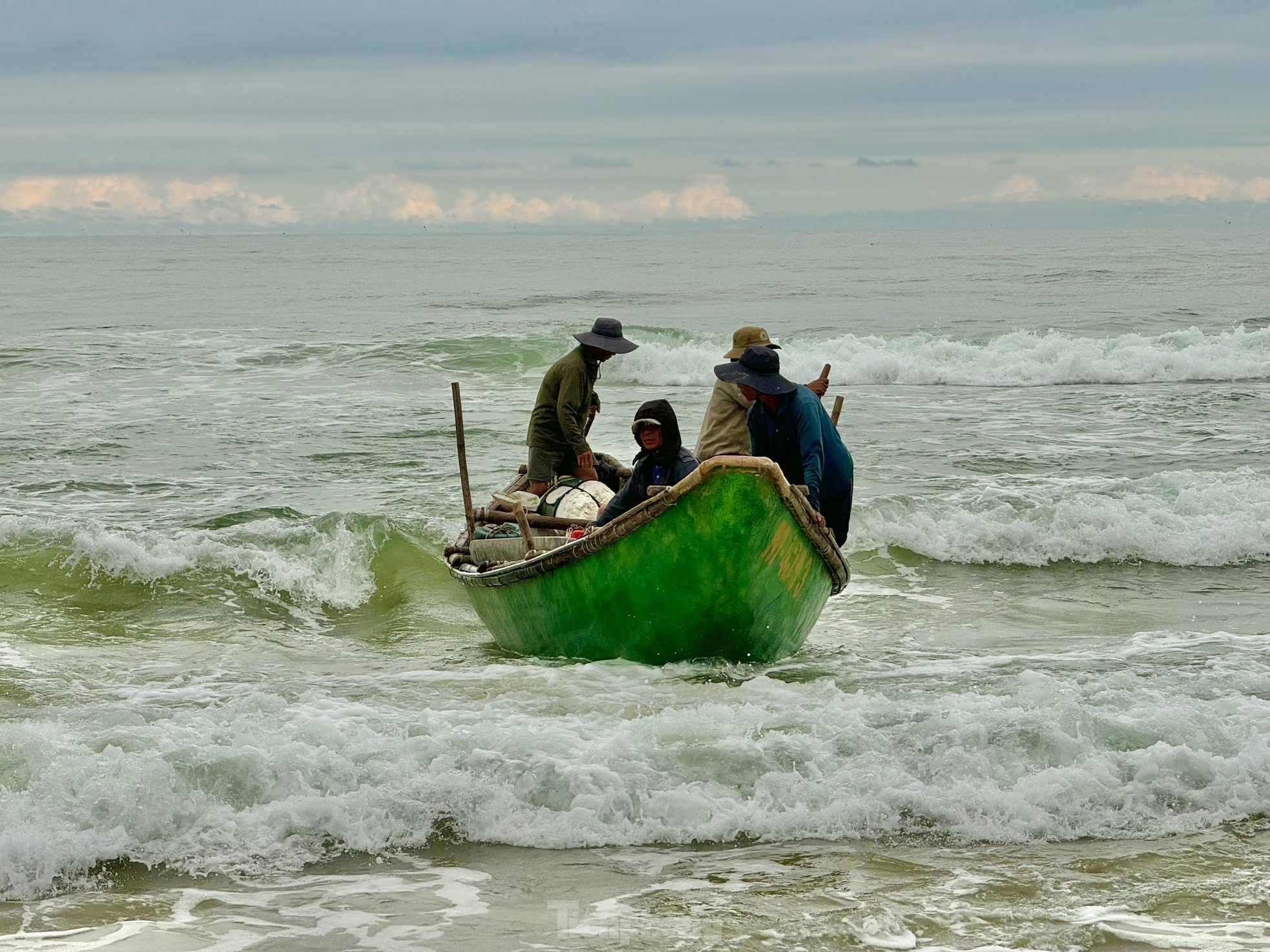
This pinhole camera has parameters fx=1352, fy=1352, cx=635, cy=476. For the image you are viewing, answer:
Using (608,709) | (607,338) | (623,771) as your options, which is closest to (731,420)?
(607,338)

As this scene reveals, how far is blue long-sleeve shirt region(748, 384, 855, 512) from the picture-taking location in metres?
7.23

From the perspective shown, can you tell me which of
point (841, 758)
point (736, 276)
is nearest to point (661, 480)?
point (841, 758)

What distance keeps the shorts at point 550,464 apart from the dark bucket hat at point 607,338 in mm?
820

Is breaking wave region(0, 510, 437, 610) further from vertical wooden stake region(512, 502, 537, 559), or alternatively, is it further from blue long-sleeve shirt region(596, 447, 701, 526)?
blue long-sleeve shirt region(596, 447, 701, 526)

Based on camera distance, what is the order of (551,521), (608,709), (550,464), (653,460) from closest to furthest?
1. (608,709)
2. (653,460)
3. (551,521)
4. (550,464)

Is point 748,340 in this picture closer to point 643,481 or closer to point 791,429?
point 791,429

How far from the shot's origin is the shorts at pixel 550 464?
944cm

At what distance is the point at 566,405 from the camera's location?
9164 mm

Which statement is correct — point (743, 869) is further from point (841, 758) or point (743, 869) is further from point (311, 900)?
point (311, 900)

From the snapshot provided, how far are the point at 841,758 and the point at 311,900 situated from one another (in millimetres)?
2525

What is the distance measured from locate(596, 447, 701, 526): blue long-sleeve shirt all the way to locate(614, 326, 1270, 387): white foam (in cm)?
1877

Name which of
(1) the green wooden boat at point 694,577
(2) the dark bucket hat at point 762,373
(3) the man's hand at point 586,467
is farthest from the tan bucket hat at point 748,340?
(3) the man's hand at point 586,467

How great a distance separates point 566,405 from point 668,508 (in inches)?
92.2

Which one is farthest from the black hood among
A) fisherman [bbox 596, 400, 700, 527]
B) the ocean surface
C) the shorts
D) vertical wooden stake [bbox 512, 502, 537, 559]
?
the shorts
